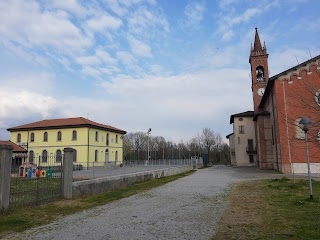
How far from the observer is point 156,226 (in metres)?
7.06

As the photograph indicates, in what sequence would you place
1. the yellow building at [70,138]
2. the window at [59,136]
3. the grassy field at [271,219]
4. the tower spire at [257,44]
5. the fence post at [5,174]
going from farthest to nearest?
the window at [59,136], the yellow building at [70,138], the tower spire at [257,44], the fence post at [5,174], the grassy field at [271,219]

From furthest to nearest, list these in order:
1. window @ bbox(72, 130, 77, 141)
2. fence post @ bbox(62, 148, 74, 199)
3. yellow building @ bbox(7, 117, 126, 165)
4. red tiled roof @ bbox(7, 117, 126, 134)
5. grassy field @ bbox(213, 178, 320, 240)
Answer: window @ bbox(72, 130, 77, 141) < red tiled roof @ bbox(7, 117, 126, 134) < yellow building @ bbox(7, 117, 126, 165) < fence post @ bbox(62, 148, 74, 199) < grassy field @ bbox(213, 178, 320, 240)

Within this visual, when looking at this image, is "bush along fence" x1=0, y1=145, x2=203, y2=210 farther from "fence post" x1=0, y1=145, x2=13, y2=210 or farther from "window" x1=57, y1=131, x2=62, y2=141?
"window" x1=57, y1=131, x2=62, y2=141

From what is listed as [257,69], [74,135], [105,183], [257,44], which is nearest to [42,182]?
[105,183]

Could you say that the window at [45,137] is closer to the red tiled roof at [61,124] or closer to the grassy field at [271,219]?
the red tiled roof at [61,124]

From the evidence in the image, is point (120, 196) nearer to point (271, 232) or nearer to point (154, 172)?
point (271, 232)

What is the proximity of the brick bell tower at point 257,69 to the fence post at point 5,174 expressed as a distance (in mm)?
38113

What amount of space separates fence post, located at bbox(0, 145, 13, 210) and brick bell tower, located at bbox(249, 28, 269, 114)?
125 feet

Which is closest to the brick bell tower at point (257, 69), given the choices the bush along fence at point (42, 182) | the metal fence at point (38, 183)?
the bush along fence at point (42, 182)

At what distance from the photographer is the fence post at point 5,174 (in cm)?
848

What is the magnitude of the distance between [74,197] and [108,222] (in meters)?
4.80

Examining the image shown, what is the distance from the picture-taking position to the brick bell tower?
42250 millimetres

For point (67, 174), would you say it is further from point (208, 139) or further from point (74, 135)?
point (208, 139)

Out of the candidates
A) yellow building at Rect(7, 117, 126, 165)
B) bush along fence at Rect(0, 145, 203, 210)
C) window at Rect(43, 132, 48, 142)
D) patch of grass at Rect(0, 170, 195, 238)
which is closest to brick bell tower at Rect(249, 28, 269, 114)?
yellow building at Rect(7, 117, 126, 165)
